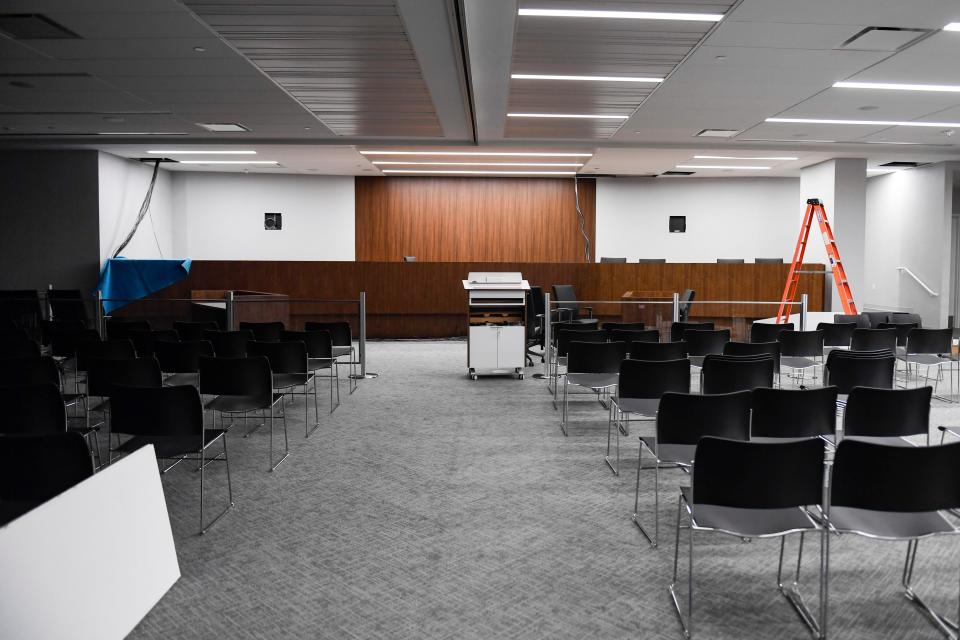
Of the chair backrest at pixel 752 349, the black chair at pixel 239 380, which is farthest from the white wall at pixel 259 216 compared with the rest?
the chair backrest at pixel 752 349

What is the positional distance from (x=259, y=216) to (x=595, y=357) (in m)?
11.8

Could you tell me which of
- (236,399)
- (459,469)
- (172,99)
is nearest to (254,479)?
(236,399)

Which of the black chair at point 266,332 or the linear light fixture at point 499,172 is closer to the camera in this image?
the black chair at point 266,332

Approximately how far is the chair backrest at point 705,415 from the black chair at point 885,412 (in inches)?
26.5

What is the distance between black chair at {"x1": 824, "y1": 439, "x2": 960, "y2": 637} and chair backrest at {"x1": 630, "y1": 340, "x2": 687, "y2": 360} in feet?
10.4

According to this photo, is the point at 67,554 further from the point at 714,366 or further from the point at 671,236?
the point at 671,236

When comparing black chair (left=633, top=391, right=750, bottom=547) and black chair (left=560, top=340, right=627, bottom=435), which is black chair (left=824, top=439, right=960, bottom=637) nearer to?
black chair (left=633, top=391, right=750, bottom=547)

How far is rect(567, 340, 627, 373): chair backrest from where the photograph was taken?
19.7ft

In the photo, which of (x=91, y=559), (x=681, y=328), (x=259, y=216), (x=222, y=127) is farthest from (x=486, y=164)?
(x=91, y=559)

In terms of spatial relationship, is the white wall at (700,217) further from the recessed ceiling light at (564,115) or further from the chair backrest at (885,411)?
the chair backrest at (885,411)

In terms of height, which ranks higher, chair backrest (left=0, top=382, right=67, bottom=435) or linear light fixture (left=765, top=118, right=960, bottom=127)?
linear light fixture (left=765, top=118, right=960, bottom=127)

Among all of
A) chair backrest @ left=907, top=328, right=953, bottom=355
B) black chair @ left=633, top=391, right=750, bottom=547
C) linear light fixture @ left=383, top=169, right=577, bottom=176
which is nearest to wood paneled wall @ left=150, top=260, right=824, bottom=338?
linear light fixture @ left=383, top=169, right=577, bottom=176

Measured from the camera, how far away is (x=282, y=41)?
6.23 meters

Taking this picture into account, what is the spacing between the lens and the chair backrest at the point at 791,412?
3.88m
